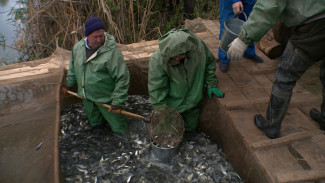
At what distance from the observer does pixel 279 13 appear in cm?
230

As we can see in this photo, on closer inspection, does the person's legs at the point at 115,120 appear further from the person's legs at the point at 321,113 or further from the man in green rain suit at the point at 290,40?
the person's legs at the point at 321,113

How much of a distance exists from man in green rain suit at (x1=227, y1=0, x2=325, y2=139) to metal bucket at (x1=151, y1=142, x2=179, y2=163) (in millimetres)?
1291

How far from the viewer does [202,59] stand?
11.5 ft

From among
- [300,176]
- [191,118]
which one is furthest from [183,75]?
[300,176]

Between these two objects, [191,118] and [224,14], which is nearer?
[224,14]

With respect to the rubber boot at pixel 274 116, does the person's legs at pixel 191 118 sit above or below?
below

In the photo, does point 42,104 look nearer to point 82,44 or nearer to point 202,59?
point 82,44

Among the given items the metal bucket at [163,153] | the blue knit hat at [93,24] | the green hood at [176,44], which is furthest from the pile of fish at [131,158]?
the blue knit hat at [93,24]

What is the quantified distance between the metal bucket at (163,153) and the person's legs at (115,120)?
0.77m

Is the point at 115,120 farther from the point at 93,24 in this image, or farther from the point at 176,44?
the point at 176,44

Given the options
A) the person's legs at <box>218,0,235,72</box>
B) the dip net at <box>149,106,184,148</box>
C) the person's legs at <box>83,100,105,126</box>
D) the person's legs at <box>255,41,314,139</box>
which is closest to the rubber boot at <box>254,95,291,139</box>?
the person's legs at <box>255,41,314,139</box>

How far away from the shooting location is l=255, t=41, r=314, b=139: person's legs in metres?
2.47

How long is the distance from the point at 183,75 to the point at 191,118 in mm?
820

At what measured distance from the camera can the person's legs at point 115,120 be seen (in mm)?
3850
